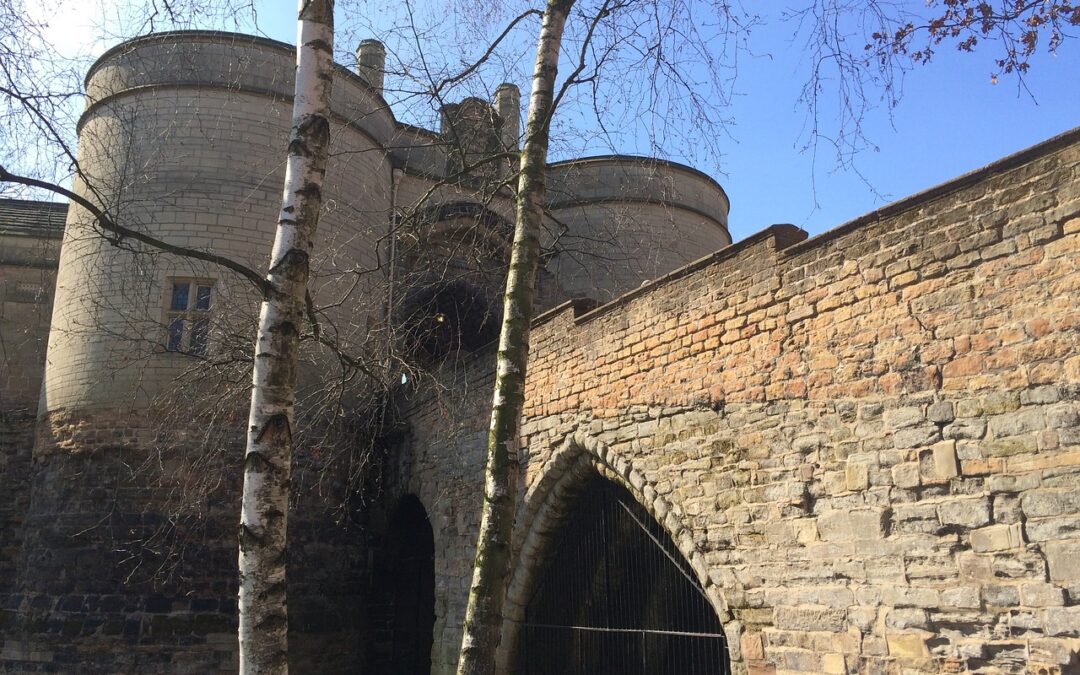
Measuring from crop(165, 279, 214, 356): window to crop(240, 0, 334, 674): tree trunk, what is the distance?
5807 millimetres

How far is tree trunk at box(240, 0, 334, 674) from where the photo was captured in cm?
399

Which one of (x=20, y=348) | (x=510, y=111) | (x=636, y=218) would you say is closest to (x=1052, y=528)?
(x=636, y=218)

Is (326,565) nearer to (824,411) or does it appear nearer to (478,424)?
(478,424)

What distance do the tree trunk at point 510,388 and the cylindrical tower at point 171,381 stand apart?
3.91 m

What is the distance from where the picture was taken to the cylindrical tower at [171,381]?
9773 mm

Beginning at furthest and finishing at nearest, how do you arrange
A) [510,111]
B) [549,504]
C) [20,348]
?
1. [510,111]
2. [20,348]
3. [549,504]

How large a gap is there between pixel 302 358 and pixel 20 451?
19.2 feet

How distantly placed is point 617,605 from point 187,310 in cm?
692

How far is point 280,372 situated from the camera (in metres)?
4.34

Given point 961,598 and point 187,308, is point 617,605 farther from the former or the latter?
point 187,308

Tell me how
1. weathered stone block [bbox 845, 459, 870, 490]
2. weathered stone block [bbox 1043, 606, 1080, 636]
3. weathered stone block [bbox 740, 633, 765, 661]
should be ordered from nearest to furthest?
1. weathered stone block [bbox 1043, 606, 1080, 636]
2. weathered stone block [bbox 845, 459, 870, 490]
3. weathered stone block [bbox 740, 633, 765, 661]

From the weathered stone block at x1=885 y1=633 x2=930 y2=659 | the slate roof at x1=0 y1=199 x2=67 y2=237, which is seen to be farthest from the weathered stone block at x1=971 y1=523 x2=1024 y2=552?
the slate roof at x1=0 y1=199 x2=67 y2=237

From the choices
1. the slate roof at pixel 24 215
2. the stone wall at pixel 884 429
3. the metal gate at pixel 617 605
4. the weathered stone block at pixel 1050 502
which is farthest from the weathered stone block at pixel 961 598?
the slate roof at pixel 24 215

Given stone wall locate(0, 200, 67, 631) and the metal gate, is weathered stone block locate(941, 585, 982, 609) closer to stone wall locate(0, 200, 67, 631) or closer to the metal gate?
the metal gate
